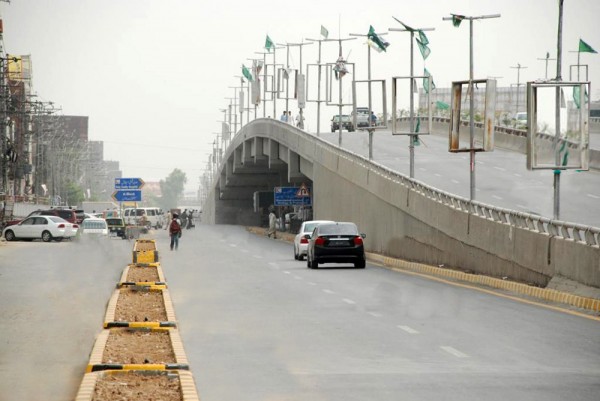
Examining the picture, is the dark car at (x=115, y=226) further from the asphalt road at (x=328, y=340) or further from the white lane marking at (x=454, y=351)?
the white lane marking at (x=454, y=351)

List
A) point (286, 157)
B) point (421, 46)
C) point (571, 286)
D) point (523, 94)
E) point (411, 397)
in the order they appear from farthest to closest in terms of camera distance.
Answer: point (523, 94) < point (286, 157) < point (421, 46) < point (571, 286) < point (411, 397)

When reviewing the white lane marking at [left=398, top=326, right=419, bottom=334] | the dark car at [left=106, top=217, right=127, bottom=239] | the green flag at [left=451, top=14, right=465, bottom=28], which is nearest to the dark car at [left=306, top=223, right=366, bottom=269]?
the green flag at [left=451, top=14, right=465, bottom=28]

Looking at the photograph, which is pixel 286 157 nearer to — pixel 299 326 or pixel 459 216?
pixel 459 216

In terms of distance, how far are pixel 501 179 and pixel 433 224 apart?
24.1 meters

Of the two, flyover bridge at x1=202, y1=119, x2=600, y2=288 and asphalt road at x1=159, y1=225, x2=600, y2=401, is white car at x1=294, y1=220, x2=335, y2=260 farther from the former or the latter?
asphalt road at x1=159, y1=225, x2=600, y2=401

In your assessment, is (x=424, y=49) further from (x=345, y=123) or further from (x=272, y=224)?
(x=345, y=123)

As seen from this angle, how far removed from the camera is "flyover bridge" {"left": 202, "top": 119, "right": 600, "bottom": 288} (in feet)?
86.5

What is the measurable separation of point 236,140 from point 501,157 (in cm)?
3952

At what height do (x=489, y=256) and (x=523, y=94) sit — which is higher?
(x=523, y=94)

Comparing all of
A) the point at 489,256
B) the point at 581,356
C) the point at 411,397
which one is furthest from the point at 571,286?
the point at 411,397

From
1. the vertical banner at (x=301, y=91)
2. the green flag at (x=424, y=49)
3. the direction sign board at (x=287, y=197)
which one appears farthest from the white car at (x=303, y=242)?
the direction sign board at (x=287, y=197)

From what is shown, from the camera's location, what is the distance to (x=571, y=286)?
81.8ft

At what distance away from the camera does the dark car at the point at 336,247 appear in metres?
38.7

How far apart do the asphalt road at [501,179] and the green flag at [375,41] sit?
21.1 ft
